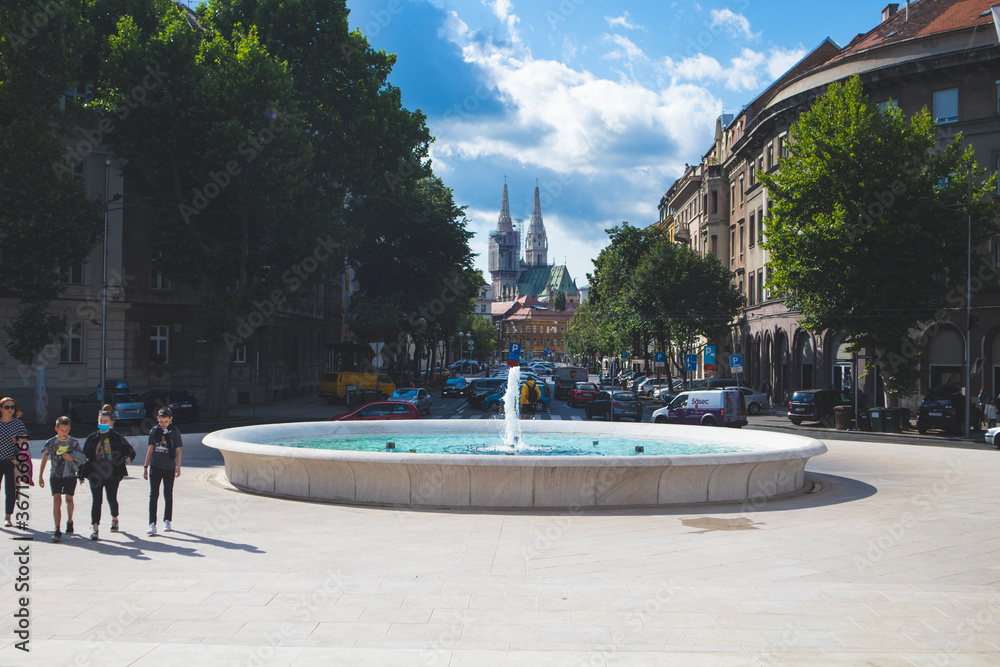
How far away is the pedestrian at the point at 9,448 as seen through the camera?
34.6 ft

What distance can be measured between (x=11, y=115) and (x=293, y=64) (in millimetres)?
11275

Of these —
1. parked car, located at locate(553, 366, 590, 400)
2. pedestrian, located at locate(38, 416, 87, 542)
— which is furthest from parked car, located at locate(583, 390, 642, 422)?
pedestrian, located at locate(38, 416, 87, 542)

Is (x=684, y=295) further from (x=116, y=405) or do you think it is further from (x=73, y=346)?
(x=116, y=405)

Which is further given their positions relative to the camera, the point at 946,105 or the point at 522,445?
the point at 946,105

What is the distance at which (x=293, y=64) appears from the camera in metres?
35.6

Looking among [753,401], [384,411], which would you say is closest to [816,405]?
[753,401]

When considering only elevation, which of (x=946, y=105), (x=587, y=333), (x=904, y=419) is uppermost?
(x=946, y=105)

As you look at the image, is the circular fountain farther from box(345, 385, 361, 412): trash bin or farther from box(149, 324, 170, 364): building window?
box(345, 385, 361, 412): trash bin

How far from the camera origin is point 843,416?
1337 inches

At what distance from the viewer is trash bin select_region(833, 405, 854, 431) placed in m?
33.9

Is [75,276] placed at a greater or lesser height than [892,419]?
greater

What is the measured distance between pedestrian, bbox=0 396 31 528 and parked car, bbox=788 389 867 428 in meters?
32.4

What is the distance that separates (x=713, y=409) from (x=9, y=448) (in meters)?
25.0

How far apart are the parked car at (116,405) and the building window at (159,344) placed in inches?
202
